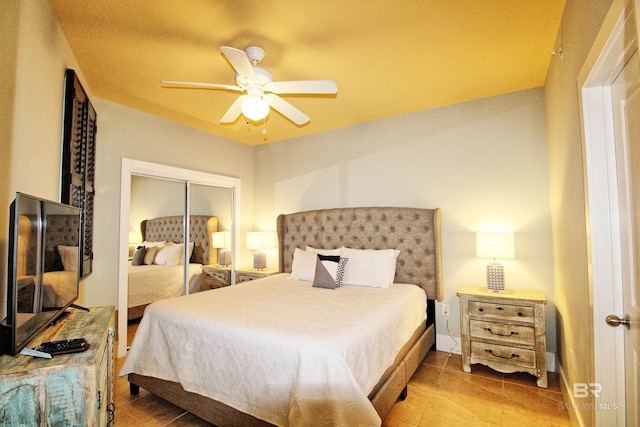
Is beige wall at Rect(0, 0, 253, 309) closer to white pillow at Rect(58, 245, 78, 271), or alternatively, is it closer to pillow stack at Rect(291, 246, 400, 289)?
white pillow at Rect(58, 245, 78, 271)

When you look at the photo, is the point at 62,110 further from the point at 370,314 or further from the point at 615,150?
the point at 615,150

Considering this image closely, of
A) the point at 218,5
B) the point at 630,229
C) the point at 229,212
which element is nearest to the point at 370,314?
the point at 630,229

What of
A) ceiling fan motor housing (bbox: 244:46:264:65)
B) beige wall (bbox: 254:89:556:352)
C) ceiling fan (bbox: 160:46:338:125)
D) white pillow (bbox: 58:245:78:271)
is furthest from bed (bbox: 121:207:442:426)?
ceiling fan motor housing (bbox: 244:46:264:65)

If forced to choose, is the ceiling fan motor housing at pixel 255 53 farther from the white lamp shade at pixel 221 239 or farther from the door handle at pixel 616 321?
the white lamp shade at pixel 221 239

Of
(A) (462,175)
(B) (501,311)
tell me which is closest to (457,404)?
(B) (501,311)

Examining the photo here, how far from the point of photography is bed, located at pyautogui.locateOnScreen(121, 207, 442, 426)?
1.46 metres

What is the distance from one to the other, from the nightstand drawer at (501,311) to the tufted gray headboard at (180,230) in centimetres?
313

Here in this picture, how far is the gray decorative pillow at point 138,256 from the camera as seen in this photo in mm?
3214

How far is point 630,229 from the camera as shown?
1.31 m

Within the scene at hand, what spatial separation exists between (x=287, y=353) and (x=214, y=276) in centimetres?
280

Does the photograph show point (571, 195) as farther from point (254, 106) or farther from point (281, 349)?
point (254, 106)

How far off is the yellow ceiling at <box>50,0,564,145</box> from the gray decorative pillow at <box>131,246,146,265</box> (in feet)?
5.06

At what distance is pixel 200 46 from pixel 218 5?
46 centimetres

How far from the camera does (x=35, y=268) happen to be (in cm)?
123
